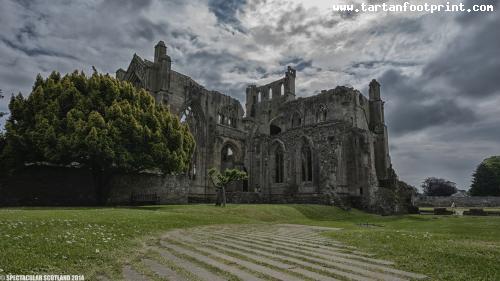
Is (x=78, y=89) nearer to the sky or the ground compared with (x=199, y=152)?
nearer to the sky

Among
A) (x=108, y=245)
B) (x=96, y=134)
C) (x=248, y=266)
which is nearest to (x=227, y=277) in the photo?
(x=248, y=266)

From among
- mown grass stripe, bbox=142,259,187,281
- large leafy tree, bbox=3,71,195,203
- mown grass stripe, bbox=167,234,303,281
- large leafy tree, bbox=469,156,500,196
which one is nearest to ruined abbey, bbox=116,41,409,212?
large leafy tree, bbox=3,71,195,203

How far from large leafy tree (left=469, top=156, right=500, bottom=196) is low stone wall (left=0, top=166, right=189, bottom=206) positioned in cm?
6519

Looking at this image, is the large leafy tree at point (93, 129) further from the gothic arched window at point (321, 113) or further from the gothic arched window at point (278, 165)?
the gothic arched window at point (321, 113)

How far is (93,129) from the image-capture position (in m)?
19.8

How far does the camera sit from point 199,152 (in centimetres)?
3869

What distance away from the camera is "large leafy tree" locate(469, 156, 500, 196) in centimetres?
6419

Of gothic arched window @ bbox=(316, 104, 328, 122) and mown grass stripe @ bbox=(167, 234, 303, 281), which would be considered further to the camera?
gothic arched window @ bbox=(316, 104, 328, 122)

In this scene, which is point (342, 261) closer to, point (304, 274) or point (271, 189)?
point (304, 274)

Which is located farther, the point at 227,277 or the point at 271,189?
the point at 271,189

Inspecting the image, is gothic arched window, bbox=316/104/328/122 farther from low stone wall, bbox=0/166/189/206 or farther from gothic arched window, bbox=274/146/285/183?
low stone wall, bbox=0/166/189/206

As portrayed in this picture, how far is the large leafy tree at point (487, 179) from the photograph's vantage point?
64.2 meters

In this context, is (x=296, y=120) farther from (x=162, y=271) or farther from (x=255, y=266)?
(x=162, y=271)

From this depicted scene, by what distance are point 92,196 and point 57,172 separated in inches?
114
